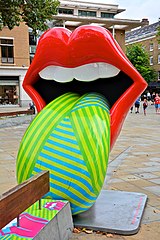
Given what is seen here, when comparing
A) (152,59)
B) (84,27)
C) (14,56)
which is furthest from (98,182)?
(152,59)

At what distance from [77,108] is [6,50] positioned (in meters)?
32.3

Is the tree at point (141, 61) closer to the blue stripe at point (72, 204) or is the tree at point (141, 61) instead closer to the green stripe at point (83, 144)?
the green stripe at point (83, 144)

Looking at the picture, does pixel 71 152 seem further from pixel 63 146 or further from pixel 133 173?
pixel 133 173

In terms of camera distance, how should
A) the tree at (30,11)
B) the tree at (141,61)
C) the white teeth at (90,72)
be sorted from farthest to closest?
the tree at (141,61) < the tree at (30,11) < the white teeth at (90,72)

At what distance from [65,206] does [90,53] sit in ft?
6.52

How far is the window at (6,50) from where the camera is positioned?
34062 mm

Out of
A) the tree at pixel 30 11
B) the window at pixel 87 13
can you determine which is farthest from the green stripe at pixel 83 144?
the window at pixel 87 13

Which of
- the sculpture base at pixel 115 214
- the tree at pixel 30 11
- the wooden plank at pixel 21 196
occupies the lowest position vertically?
the sculpture base at pixel 115 214

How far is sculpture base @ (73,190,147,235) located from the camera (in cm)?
379

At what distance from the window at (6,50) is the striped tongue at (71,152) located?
31.8 metres

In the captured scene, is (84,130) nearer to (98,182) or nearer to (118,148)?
(98,182)

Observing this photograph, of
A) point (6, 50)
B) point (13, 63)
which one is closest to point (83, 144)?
point (13, 63)

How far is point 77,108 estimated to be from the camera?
4051 mm

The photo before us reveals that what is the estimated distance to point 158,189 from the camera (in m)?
5.46
